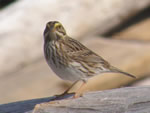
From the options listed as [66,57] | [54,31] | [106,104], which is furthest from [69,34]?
[106,104]

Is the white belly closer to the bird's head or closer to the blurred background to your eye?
the bird's head

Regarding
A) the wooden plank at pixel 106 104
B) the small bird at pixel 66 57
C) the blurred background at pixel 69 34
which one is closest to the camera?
the wooden plank at pixel 106 104

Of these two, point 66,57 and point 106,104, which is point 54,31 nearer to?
point 66,57

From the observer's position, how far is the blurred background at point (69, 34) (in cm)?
778

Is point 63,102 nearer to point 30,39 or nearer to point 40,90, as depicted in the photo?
point 40,90

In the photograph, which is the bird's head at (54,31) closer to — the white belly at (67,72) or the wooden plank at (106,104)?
the white belly at (67,72)

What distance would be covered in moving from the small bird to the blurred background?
1.65 meters

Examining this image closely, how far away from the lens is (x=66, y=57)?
18.6 ft

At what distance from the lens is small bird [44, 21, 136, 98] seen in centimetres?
544

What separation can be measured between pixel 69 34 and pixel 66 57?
3.25 meters

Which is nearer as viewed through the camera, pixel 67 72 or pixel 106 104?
pixel 106 104

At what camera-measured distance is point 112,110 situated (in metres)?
4.15

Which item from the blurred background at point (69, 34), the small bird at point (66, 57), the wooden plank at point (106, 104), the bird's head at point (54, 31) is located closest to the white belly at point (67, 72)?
the small bird at point (66, 57)

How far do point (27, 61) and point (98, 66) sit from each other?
285cm
